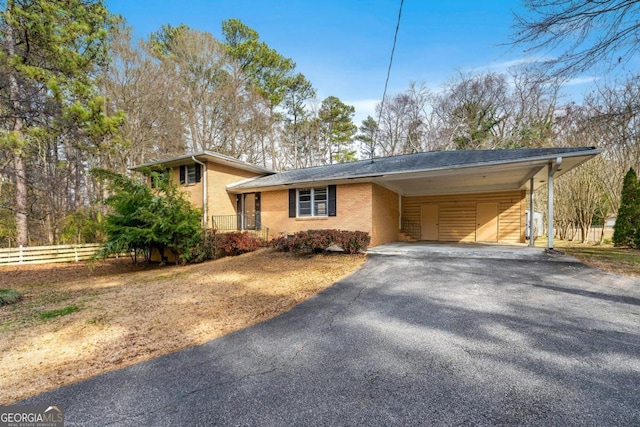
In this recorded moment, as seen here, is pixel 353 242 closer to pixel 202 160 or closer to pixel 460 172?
pixel 460 172

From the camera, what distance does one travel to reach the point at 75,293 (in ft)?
21.6

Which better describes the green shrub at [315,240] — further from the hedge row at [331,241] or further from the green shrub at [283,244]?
the green shrub at [283,244]

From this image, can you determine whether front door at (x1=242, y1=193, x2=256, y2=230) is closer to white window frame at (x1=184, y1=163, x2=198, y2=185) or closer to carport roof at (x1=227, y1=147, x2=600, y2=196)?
carport roof at (x1=227, y1=147, x2=600, y2=196)

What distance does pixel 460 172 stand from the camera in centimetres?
923

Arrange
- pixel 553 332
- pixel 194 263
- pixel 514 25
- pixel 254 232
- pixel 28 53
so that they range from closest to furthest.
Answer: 1. pixel 553 332
2. pixel 514 25
3. pixel 28 53
4. pixel 194 263
5. pixel 254 232

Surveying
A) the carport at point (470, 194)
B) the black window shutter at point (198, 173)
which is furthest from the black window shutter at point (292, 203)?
the black window shutter at point (198, 173)

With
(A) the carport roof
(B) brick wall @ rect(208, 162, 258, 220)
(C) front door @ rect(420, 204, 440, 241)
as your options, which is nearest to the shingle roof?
(A) the carport roof

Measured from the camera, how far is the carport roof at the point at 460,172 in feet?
26.5

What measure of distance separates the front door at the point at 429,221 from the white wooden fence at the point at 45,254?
1499 cm

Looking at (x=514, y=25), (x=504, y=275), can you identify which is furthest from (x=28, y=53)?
(x=504, y=275)

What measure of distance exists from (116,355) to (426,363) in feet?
11.6

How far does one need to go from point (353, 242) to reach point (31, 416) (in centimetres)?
802

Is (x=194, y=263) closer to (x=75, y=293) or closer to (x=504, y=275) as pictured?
(x=75, y=293)

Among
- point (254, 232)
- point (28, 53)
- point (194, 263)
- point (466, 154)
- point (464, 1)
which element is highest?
point (464, 1)
